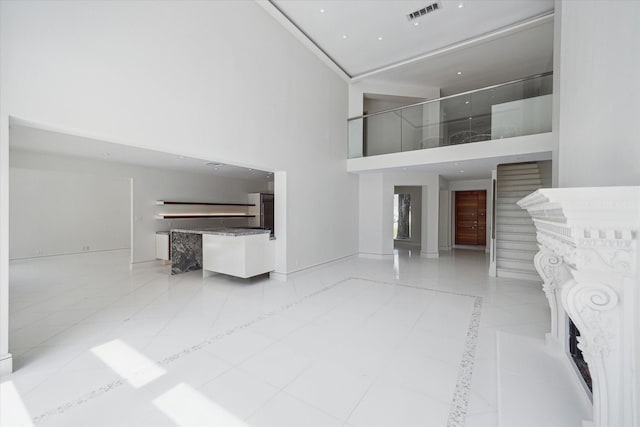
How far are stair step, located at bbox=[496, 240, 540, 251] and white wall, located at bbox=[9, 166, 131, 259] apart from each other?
9694mm

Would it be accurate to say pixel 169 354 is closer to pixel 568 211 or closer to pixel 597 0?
pixel 568 211

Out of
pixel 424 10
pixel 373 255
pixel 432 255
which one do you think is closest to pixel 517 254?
pixel 432 255

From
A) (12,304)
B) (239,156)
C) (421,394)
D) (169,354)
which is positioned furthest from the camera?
(239,156)

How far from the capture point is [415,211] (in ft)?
36.8

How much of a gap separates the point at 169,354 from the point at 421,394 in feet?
7.98

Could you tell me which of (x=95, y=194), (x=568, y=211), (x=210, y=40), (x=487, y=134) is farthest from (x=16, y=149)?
(x=487, y=134)

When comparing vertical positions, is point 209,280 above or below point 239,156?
below

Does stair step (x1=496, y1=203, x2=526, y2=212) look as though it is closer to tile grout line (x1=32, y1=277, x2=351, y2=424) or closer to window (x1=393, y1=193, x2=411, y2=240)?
window (x1=393, y1=193, x2=411, y2=240)

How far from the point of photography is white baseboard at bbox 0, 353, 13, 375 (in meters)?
2.38

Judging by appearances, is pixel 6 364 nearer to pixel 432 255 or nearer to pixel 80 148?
pixel 80 148

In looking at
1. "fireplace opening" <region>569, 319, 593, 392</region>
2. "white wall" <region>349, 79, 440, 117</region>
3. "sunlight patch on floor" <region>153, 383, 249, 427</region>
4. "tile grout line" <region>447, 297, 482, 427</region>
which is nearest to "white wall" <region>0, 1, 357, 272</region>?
"white wall" <region>349, 79, 440, 117</region>

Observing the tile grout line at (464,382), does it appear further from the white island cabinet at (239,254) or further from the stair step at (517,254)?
the white island cabinet at (239,254)

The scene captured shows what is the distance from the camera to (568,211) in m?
1.43

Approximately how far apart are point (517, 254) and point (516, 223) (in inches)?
31.5
